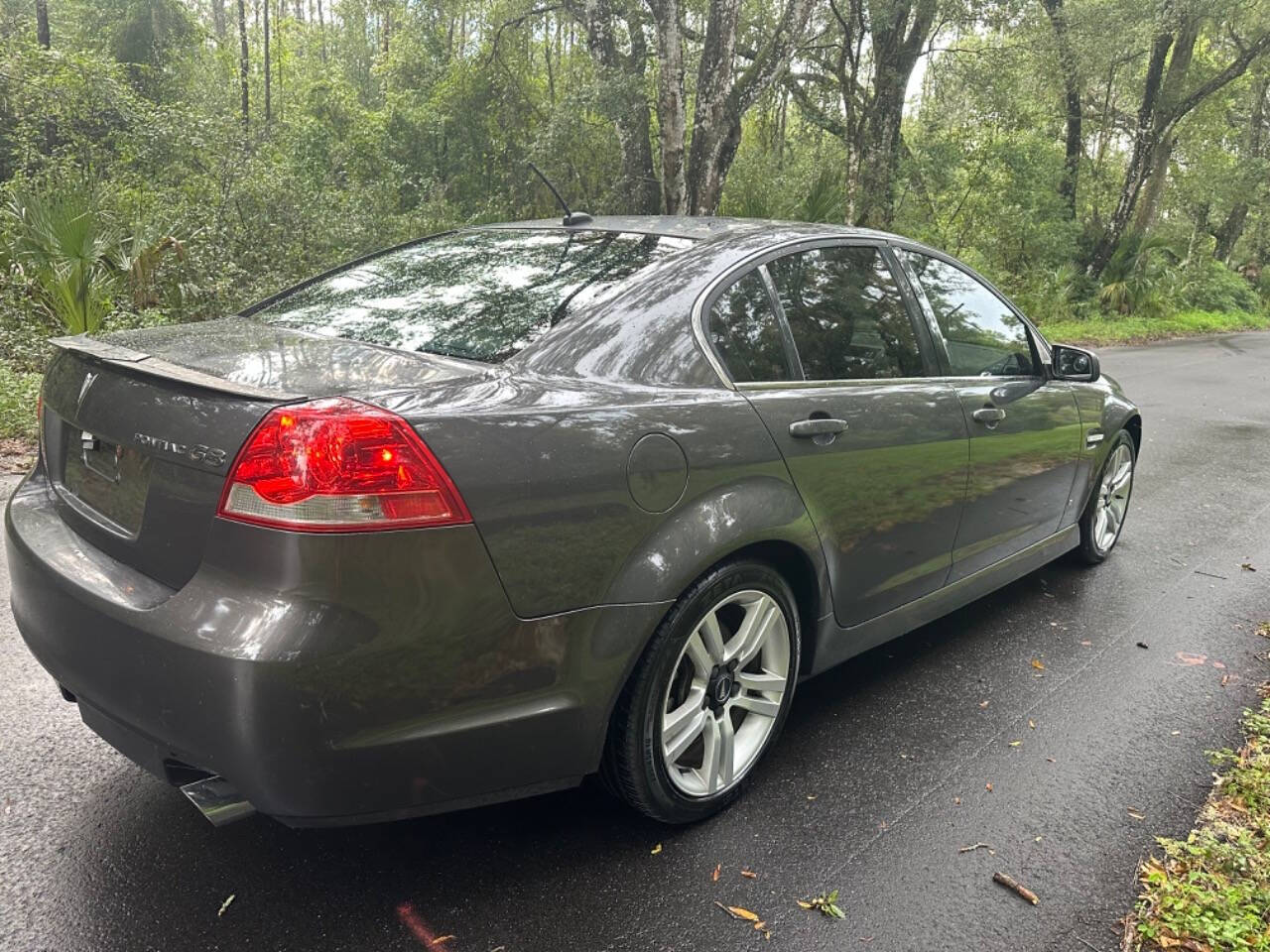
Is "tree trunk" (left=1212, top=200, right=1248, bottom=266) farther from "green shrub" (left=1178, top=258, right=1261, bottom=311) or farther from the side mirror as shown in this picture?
the side mirror

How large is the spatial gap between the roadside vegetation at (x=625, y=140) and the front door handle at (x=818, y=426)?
19.8 ft

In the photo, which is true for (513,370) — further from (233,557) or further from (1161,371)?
(1161,371)

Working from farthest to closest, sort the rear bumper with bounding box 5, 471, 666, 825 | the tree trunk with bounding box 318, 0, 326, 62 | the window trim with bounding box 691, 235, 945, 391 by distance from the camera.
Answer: the tree trunk with bounding box 318, 0, 326, 62, the window trim with bounding box 691, 235, 945, 391, the rear bumper with bounding box 5, 471, 666, 825

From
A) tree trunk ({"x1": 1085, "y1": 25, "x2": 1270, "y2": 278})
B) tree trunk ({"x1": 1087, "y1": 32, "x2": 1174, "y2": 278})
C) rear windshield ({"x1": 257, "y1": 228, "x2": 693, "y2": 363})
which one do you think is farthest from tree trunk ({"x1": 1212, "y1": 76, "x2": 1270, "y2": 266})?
rear windshield ({"x1": 257, "y1": 228, "x2": 693, "y2": 363})

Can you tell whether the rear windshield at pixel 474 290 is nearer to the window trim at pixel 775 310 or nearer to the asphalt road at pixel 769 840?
the window trim at pixel 775 310

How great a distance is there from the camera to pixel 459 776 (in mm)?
2053

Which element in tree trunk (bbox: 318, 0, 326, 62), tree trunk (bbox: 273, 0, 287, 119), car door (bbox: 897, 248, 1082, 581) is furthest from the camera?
tree trunk (bbox: 318, 0, 326, 62)

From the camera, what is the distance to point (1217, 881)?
2.36m

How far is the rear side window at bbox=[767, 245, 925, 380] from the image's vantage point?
293 cm

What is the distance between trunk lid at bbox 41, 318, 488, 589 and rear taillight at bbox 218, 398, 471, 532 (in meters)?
0.06

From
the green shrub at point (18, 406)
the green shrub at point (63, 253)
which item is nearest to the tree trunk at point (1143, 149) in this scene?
the green shrub at point (63, 253)

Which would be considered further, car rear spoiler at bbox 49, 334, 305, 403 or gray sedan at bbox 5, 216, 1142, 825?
car rear spoiler at bbox 49, 334, 305, 403

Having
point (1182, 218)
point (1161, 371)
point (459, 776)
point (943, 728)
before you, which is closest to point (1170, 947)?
point (943, 728)

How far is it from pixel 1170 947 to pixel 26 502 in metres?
3.02
